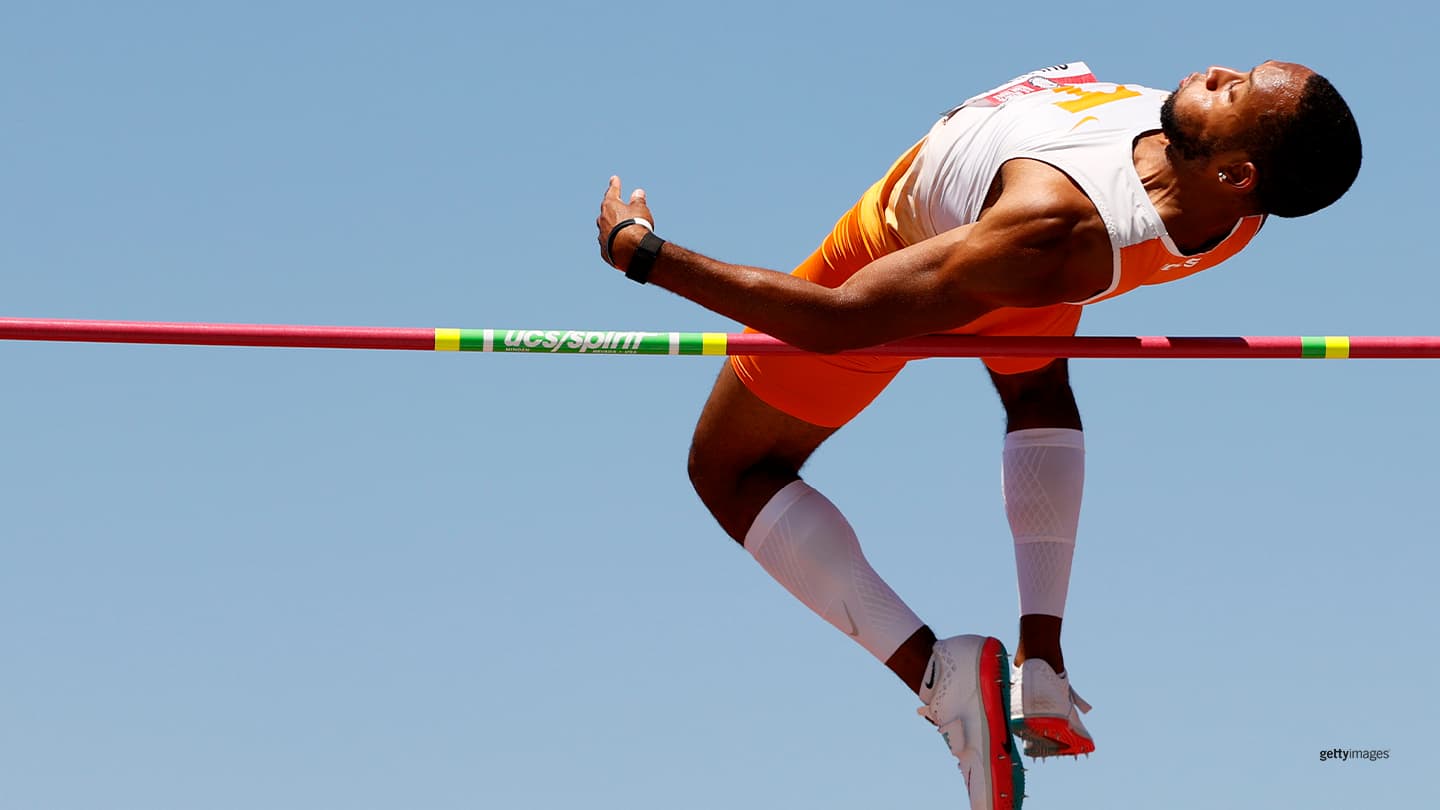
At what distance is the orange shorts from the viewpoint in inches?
217

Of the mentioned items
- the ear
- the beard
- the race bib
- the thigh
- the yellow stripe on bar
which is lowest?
the thigh

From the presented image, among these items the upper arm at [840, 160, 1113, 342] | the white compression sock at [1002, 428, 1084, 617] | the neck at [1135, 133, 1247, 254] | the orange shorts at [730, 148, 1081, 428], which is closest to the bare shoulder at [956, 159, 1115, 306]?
the upper arm at [840, 160, 1113, 342]

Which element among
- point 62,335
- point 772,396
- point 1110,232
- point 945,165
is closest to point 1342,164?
point 1110,232

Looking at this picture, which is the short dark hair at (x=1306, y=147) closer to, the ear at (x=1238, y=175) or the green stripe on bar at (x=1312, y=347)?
the ear at (x=1238, y=175)

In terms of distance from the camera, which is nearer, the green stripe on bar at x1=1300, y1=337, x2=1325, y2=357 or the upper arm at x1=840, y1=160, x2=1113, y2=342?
the upper arm at x1=840, y1=160, x2=1113, y2=342

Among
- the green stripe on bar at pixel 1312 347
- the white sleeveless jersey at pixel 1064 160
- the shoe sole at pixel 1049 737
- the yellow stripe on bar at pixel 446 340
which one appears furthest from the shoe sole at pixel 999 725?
the yellow stripe on bar at pixel 446 340

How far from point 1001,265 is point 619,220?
40.3 inches

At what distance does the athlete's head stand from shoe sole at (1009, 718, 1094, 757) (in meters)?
1.50

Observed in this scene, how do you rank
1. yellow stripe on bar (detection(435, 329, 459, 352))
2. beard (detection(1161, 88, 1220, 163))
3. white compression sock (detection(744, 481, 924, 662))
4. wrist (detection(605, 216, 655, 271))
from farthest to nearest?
1. white compression sock (detection(744, 481, 924, 662))
2. yellow stripe on bar (detection(435, 329, 459, 352))
3. wrist (detection(605, 216, 655, 271))
4. beard (detection(1161, 88, 1220, 163))

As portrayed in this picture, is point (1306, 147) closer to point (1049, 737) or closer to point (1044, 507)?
point (1044, 507)

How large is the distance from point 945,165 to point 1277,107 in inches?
33.6

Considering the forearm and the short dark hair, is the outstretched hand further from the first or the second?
the short dark hair

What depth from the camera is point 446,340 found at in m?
5.63

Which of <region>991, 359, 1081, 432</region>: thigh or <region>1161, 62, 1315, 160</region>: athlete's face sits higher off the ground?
<region>1161, 62, 1315, 160</region>: athlete's face
